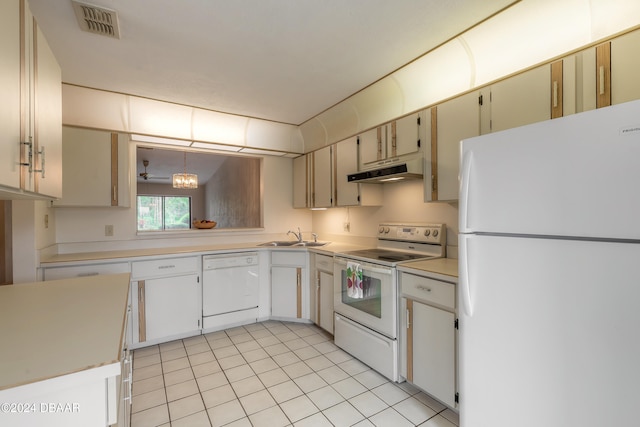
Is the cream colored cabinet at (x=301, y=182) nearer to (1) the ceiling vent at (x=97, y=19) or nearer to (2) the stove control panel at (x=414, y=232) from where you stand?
(2) the stove control panel at (x=414, y=232)

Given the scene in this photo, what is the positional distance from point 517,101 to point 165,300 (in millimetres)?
3295

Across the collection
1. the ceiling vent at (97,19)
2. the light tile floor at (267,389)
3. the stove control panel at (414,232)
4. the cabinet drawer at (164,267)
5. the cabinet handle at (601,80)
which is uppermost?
the ceiling vent at (97,19)

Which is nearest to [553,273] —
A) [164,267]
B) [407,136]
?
[407,136]

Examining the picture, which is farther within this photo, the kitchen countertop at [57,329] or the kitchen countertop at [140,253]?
the kitchen countertop at [140,253]

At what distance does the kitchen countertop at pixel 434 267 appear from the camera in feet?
5.86

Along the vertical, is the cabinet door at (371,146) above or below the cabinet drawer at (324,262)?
above

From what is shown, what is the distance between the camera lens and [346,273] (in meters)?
2.55

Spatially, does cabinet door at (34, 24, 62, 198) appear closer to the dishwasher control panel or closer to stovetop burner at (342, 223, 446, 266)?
the dishwasher control panel

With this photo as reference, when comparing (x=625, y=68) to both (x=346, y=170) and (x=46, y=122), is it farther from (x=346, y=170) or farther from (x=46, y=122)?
(x=46, y=122)

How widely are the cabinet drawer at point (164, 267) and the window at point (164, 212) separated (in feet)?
21.5

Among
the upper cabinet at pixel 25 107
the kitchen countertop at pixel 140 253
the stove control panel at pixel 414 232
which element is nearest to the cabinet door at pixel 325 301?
the kitchen countertop at pixel 140 253

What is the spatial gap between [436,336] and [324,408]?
2.88ft

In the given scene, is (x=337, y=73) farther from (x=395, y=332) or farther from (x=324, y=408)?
(x=324, y=408)

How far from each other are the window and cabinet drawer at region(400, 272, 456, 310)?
27.5 ft
